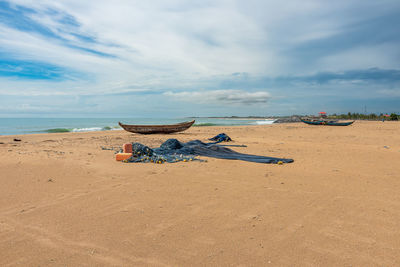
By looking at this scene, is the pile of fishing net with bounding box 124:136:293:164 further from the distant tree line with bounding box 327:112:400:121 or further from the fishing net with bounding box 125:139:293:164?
the distant tree line with bounding box 327:112:400:121

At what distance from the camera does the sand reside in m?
2.30

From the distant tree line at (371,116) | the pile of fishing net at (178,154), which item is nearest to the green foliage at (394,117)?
the distant tree line at (371,116)

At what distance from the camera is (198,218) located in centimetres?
311

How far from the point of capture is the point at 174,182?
4762 millimetres

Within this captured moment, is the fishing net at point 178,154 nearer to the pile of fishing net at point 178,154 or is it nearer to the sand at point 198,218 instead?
the pile of fishing net at point 178,154

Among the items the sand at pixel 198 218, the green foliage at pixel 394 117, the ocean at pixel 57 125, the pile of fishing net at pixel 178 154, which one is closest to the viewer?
the sand at pixel 198 218

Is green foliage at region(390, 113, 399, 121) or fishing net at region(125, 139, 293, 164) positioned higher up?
green foliage at region(390, 113, 399, 121)

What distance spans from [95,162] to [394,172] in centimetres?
747

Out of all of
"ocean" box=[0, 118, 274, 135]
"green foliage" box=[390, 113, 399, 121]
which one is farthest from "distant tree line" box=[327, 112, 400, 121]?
"ocean" box=[0, 118, 274, 135]

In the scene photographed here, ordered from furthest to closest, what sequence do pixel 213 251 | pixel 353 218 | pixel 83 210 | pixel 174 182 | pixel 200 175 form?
pixel 200 175 < pixel 174 182 < pixel 83 210 < pixel 353 218 < pixel 213 251

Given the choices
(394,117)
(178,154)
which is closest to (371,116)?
(394,117)

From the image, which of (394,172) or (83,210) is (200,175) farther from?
(394,172)

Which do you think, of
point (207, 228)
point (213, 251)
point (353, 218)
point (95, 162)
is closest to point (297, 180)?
point (353, 218)

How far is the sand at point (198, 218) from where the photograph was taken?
7.55 ft
